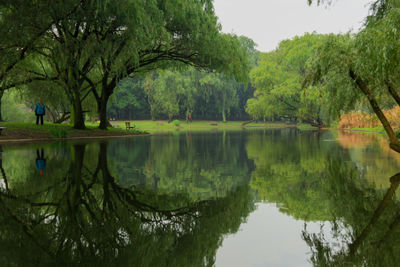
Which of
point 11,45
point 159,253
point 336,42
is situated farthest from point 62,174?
point 11,45

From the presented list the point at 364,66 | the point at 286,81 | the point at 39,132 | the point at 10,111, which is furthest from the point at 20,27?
the point at 286,81

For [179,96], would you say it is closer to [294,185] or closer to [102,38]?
[102,38]

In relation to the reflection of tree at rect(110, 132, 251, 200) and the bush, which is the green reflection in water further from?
the bush

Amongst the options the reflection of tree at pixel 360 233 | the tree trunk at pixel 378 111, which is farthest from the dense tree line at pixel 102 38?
the reflection of tree at pixel 360 233

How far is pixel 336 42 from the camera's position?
9.80 m

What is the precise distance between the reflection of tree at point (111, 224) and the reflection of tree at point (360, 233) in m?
1.13

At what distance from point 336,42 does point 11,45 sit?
16973 millimetres

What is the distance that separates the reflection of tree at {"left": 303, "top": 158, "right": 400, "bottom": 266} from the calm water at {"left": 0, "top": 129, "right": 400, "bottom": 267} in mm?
11

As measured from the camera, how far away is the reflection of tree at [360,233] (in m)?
3.30

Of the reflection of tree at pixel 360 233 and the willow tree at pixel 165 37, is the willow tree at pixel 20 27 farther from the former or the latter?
the reflection of tree at pixel 360 233

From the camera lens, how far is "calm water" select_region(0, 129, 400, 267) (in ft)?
11.3

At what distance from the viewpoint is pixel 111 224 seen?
4.40m

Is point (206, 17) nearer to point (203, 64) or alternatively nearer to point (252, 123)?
point (203, 64)

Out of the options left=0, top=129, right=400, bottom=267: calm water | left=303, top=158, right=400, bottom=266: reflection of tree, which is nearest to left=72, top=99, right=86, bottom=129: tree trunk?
left=0, top=129, right=400, bottom=267: calm water
